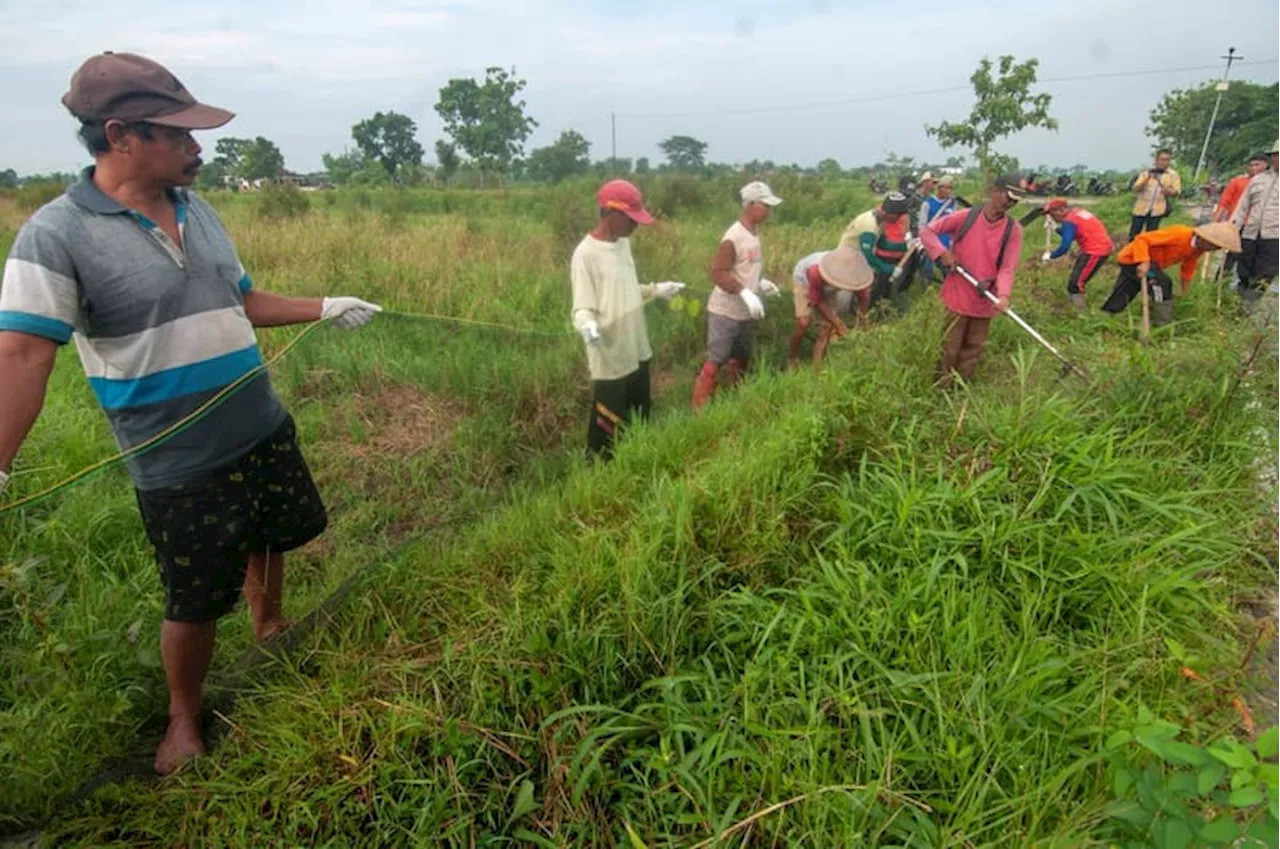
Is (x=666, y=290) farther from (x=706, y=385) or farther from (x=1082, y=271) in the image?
(x=1082, y=271)

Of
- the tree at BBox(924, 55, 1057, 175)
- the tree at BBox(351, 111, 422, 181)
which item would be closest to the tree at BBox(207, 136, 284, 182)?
the tree at BBox(351, 111, 422, 181)

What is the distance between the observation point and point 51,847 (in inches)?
60.3

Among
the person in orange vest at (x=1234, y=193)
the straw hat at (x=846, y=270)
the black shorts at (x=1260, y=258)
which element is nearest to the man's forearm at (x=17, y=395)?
the straw hat at (x=846, y=270)

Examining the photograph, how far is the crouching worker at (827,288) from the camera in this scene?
→ 492 centimetres

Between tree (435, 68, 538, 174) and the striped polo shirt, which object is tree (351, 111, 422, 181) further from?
the striped polo shirt

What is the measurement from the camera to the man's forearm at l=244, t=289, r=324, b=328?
2020 mm

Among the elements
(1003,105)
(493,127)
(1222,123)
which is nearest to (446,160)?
(493,127)

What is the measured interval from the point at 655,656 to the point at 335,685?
89cm

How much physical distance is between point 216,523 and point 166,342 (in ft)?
Answer: 1.60

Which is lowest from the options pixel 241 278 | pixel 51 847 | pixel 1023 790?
pixel 51 847

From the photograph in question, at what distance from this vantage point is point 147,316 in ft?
5.19

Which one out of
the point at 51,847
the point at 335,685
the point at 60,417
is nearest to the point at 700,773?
the point at 335,685

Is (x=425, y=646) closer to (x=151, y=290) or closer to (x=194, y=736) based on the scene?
(x=194, y=736)

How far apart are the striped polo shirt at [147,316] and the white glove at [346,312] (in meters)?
0.30
